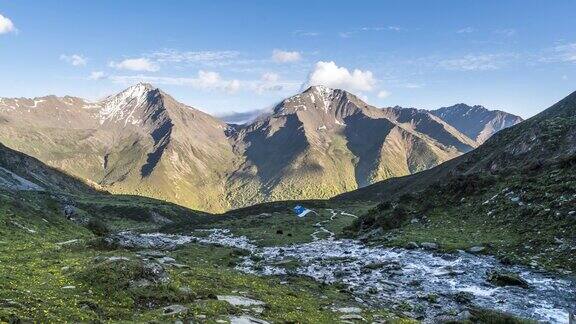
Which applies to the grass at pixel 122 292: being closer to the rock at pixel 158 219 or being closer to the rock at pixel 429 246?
the rock at pixel 429 246

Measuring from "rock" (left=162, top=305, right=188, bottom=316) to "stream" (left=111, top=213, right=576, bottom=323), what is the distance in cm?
1366

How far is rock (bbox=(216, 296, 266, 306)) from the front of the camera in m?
26.8

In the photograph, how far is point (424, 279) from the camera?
3803 centimetres

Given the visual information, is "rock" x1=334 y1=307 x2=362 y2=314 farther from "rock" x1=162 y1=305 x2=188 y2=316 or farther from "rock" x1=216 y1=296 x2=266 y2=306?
"rock" x1=162 y1=305 x2=188 y2=316

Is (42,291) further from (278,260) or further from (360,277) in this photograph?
(278,260)

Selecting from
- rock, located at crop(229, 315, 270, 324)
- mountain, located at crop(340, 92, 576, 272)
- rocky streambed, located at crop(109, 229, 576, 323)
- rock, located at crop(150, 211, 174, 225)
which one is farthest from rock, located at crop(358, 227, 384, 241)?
rock, located at crop(150, 211, 174, 225)

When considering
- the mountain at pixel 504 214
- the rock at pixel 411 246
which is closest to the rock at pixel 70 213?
the mountain at pixel 504 214

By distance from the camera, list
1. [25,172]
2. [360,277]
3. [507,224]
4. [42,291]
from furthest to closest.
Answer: [25,172]
[507,224]
[360,277]
[42,291]

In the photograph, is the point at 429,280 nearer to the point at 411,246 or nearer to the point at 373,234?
the point at 411,246

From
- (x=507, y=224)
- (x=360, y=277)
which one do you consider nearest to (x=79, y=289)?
(x=360, y=277)

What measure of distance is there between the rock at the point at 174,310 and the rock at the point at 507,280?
2389 cm

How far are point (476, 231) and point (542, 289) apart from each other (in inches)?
764

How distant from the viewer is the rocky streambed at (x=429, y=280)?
29.7 m

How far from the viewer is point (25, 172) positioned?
194 m
